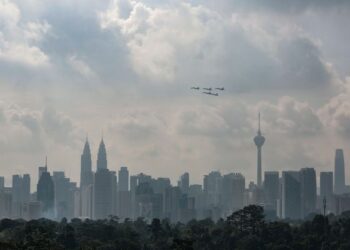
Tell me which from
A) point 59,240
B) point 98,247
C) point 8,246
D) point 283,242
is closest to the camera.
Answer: point 8,246

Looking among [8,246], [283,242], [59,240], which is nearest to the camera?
[8,246]

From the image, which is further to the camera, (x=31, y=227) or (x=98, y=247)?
(x=31, y=227)

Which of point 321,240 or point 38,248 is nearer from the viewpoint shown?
point 38,248

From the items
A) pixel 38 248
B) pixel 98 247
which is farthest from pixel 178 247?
pixel 98 247

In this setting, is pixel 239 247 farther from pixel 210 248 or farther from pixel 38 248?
pixel 38 248

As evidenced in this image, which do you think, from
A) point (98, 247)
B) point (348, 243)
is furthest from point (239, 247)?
point (98, 247)

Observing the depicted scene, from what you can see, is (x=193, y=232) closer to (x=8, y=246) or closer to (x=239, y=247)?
(x=239, y=247)

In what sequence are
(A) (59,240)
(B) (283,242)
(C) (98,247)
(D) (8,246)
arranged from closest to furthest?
(D) (8,246)
(C) (98,247)
(A) (59,240)
(B) (283,242)

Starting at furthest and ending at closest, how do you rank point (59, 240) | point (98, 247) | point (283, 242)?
point (283, 242), point (59, 240), point (98, 247)
